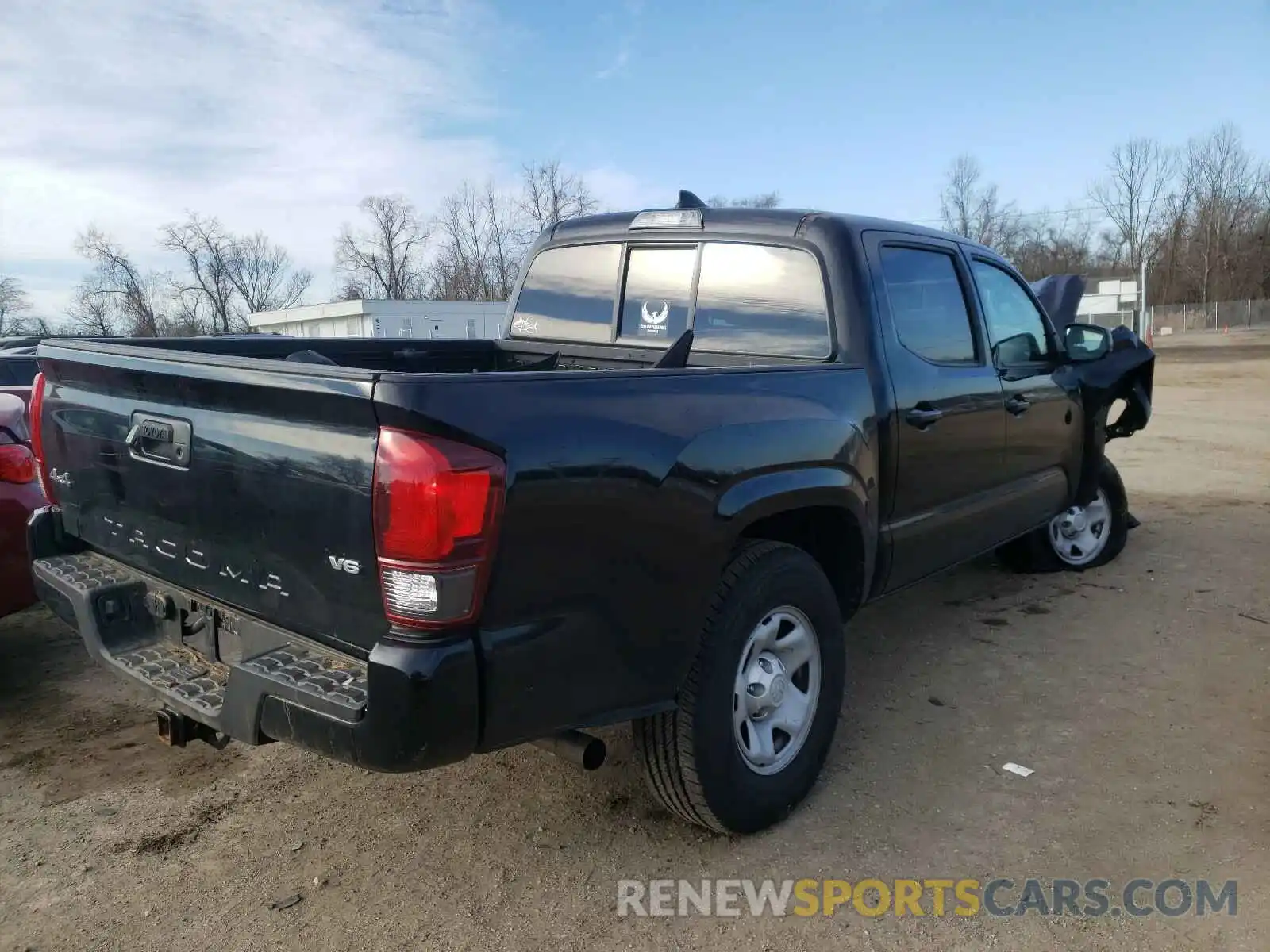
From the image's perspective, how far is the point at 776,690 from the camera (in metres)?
3.00

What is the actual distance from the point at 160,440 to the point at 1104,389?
15.5 feet

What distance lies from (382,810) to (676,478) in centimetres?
163

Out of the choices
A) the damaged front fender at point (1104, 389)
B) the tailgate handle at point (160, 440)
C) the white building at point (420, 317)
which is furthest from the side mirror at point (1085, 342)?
the white building at point (420, 317)

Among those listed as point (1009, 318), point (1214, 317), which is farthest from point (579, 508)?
point (1214, 317)

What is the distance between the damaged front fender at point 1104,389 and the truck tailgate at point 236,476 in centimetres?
398

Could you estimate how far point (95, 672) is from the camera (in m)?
4.52

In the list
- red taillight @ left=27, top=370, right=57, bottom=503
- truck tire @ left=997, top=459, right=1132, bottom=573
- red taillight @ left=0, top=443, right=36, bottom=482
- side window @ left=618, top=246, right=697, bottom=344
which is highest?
side window @ left=618, top=246, right=697, bottom=344

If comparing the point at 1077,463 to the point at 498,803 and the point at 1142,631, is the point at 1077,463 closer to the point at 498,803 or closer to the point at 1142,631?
the point at 1142,631

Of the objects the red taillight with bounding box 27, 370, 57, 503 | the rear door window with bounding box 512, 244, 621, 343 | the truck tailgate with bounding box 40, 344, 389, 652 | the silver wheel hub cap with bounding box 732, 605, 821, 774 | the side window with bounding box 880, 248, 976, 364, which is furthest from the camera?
the rear door window with bounding box 512, 244, 621, 343

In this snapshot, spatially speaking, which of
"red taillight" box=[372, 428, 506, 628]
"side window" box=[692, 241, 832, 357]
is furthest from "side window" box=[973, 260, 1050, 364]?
"red taillight" box=[372, 428, 506, 628]

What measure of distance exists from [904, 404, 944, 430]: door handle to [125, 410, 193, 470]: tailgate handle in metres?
2.48

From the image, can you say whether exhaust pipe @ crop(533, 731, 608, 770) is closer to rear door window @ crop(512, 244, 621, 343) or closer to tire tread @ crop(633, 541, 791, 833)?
tire tread @ crop(633, 541, 791, 833)

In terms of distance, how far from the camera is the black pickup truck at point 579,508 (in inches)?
83.4

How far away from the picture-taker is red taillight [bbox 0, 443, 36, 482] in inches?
160
